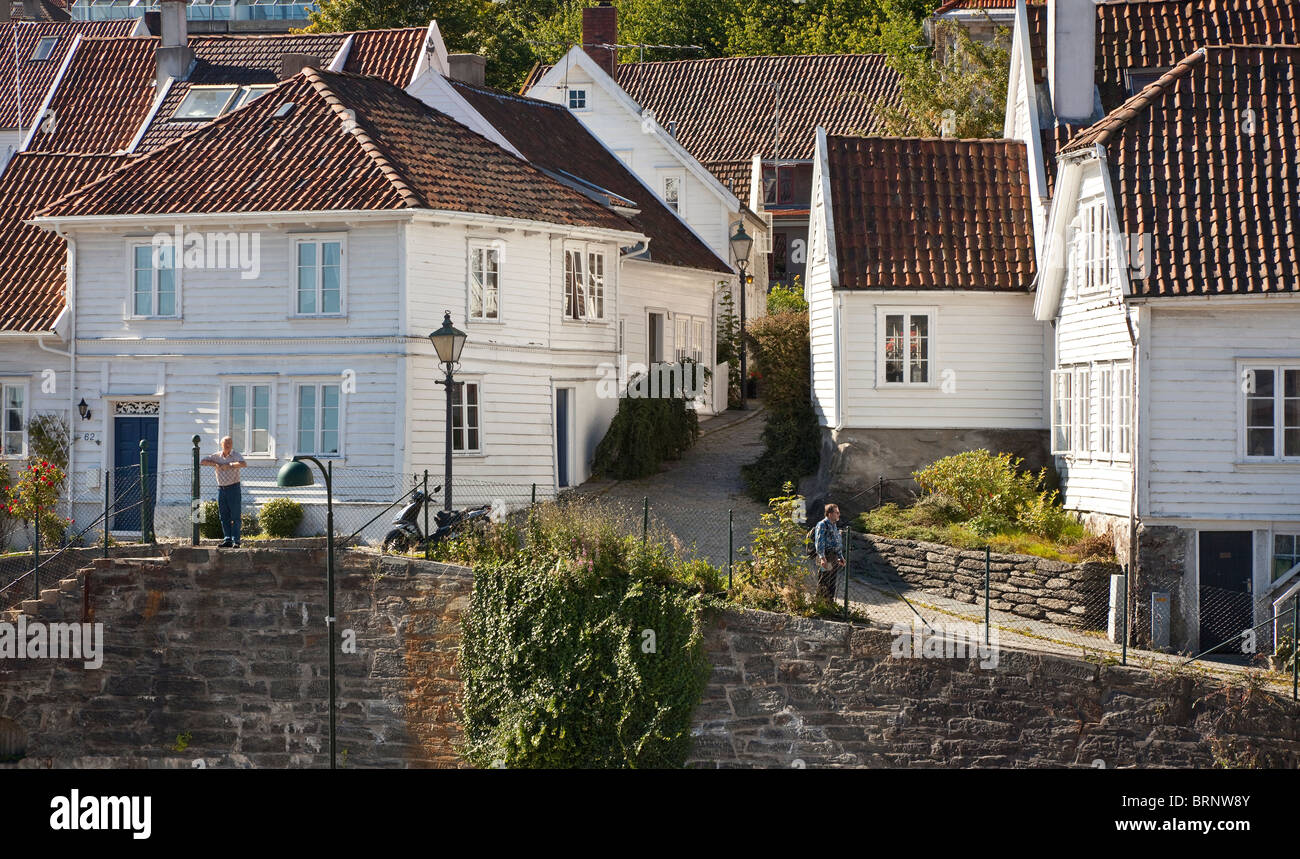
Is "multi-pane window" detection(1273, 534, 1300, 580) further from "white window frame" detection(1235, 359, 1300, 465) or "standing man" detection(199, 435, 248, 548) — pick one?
"standing man" detection(199, 435, 248, 548)

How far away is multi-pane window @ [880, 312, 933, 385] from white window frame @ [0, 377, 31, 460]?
15.1 meters

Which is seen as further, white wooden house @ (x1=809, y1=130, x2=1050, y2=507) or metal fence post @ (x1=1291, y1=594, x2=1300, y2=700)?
white wooden house @ (x1=809, y1=130, x2=1050, y2=507)

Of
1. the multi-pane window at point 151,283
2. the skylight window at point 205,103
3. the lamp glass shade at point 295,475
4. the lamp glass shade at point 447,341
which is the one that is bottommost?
the lamp glass shade at point 295,475

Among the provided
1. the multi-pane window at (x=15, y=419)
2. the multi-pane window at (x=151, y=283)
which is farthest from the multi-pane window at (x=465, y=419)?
the multi-pane window at (x=15, y=419)

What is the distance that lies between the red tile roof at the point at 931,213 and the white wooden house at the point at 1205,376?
13.7 ft

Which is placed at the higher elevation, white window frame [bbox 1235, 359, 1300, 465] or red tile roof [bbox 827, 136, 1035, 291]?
red tile roof [bbox 827, 136, 1035, 291]

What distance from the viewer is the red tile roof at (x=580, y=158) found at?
38781mm

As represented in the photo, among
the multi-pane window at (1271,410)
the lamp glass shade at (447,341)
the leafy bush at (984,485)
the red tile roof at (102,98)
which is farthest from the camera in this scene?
the red tile roof at (102,98)

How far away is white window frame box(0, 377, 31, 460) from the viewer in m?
32.4

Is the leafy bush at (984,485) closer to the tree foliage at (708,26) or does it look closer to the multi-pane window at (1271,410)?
the multi-pane window at (1271,410)

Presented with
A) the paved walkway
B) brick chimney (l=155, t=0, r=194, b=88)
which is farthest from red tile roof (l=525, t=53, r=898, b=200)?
the paved walkway

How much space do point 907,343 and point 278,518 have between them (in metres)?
10.8

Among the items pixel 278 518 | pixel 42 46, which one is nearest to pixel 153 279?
pixel 278 518

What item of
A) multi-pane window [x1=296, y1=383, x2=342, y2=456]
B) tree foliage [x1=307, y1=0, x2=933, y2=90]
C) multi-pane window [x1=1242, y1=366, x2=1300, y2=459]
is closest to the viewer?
multi-pane window [x1=1242, y1=366, x2=1300, y2=459]
